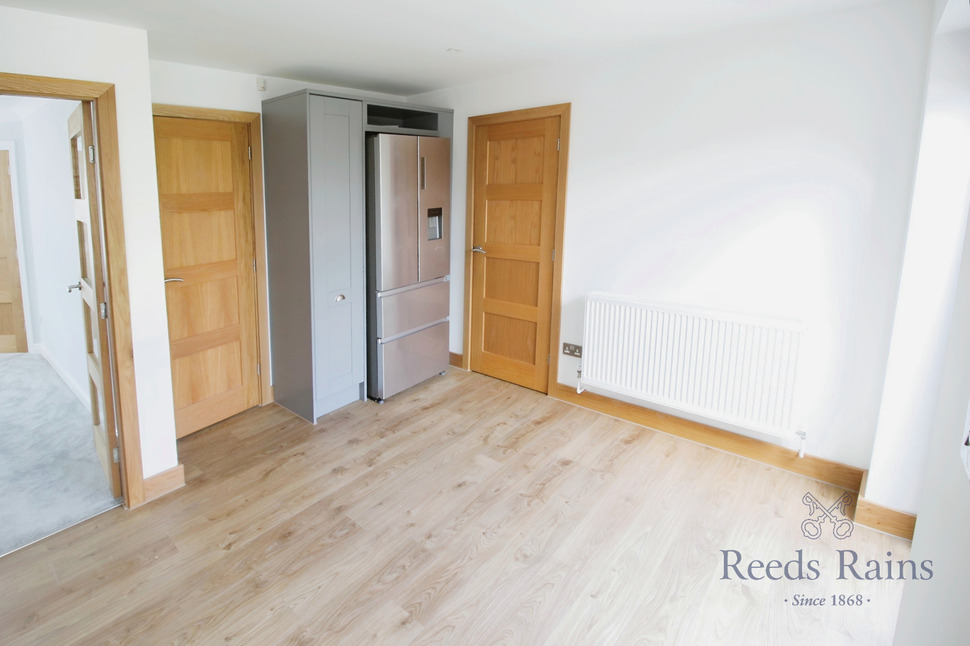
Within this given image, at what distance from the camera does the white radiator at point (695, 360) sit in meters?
2.91

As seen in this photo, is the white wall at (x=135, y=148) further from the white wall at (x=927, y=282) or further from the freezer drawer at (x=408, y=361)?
the white wall at (x=927, y=282)

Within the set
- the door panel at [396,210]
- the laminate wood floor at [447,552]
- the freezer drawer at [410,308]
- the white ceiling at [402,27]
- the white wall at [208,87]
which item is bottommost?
the laminate wood floor at [447,552]

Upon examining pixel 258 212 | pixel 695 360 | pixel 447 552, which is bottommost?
pixel 447 552

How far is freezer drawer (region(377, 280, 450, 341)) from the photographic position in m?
3.89

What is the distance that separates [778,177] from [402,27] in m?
2.12

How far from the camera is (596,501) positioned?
9.09 ft

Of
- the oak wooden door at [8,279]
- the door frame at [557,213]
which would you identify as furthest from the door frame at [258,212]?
the oak wooden door at [8,279]

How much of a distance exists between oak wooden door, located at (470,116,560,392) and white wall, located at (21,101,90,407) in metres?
2.74

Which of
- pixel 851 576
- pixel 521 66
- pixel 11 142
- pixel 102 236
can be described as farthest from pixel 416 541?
pixel 11 142

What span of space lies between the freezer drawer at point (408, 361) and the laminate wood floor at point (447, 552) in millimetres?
623

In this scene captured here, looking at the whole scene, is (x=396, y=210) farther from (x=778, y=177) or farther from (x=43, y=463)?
(x=43, y=463)

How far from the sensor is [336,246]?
11.8ft

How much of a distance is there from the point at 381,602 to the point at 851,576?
77.2 inches
